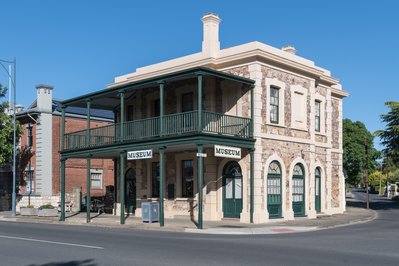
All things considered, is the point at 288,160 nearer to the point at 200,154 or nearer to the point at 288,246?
the point at 200,154

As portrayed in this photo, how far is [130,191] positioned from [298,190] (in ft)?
31.1

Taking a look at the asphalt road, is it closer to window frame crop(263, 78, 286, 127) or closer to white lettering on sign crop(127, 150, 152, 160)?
white lettering on sign crop(127, 150, 152, 160)

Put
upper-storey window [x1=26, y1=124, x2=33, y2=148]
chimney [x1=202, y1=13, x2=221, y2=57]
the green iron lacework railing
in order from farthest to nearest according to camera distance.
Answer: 1. upper-storey window [x1=26, y1=124, x2=33, y2=148]
2. chimney [x1=202, y1=13, x2=221, y2=57]
3. the green iron lacework railing

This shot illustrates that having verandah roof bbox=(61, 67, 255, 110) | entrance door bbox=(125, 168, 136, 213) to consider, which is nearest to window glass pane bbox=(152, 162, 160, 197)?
entrance door bbox=(125, 168, 136, 213)

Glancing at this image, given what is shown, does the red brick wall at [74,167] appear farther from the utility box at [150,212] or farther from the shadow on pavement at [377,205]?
the shadow on pavement at [377,205]

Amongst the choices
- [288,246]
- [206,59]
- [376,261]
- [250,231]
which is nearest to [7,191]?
[206,59]

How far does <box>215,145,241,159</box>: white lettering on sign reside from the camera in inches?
808

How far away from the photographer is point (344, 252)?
12234mm

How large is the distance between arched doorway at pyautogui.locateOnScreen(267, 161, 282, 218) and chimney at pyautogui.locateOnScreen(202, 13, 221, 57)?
19.9 ft

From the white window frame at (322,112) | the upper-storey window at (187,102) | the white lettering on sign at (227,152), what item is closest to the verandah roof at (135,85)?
the upper-storey window at (187,102)

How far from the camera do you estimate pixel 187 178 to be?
83.3ft

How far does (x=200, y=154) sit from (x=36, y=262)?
10250mm

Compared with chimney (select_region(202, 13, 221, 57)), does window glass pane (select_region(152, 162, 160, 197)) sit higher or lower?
lower

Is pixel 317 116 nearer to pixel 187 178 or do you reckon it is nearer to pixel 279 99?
pixel 279 99
